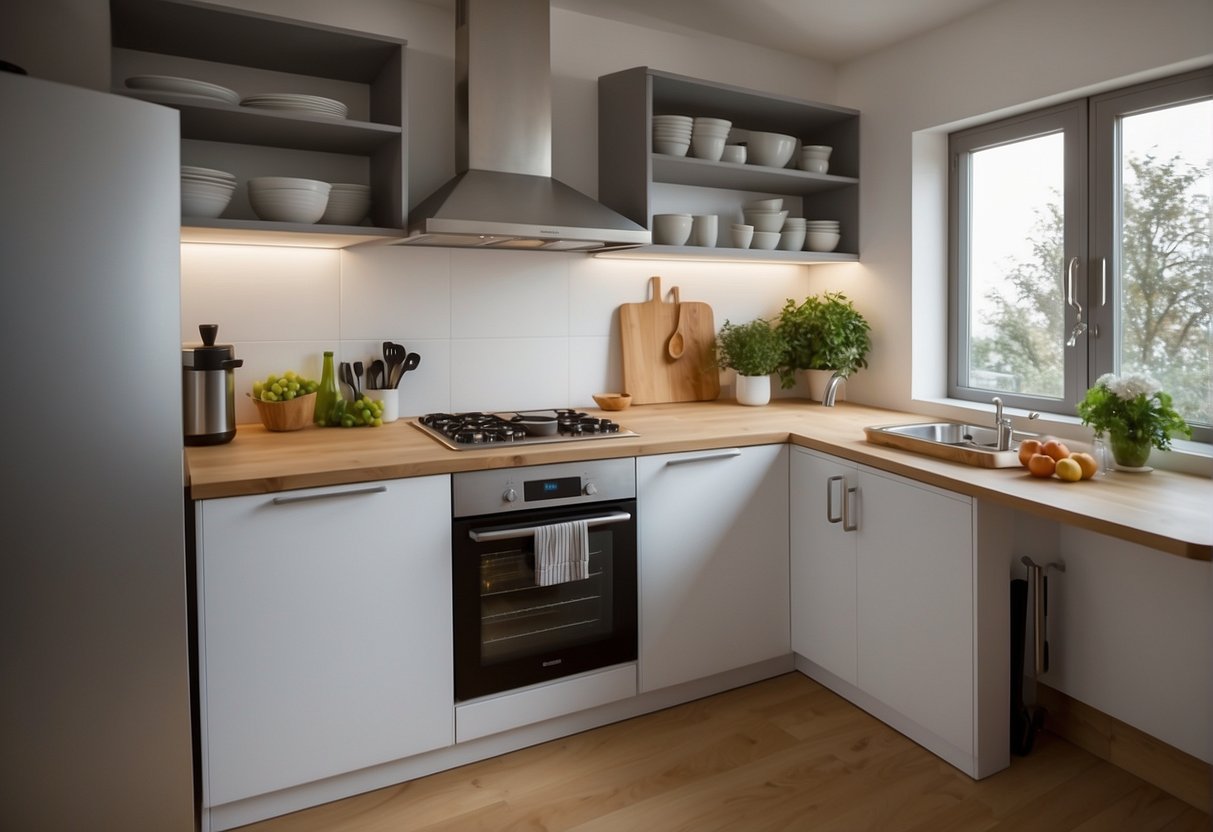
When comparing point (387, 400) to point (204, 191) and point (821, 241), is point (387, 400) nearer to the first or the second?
point (204, 191)

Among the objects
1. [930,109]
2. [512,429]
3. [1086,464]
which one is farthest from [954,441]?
[512,429]

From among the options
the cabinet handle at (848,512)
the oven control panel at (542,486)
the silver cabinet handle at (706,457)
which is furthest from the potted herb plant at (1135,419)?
the oven control panel at (542,486)

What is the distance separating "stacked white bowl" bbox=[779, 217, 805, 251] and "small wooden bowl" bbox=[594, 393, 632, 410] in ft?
2.97

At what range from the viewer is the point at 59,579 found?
1.61 meters

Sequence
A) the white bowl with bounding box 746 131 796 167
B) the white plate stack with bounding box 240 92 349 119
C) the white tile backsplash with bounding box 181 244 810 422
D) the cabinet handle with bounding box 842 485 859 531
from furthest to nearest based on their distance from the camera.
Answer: the white bowl with bounding box 746 131 796 167
the white tile backsplash with bounding box 181 244 810 422
the cabinet handle with bounding box 842 485 859 531
the white plate stack with bounding box 240 92 349 119

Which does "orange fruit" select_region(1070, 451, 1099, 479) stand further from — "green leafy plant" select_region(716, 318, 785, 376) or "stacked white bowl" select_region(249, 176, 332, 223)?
"stacked white bowl" select_region(249, 176, 332, 223)

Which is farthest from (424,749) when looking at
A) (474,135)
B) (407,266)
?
(474,135)

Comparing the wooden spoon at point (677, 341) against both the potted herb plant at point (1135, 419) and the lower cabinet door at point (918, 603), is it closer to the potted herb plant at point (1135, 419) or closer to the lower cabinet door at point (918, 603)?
the lower cabinet door at point (918, 603)

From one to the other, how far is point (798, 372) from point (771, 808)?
1.96 meters

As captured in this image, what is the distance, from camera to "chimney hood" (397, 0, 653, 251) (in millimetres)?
2484

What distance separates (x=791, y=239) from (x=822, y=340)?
16.7 inches

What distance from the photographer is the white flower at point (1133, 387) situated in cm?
218

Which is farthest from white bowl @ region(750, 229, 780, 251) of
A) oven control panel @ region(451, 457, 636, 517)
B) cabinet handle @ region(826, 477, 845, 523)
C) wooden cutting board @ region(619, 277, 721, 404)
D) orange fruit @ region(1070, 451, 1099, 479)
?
orange fruit @ region(1070, 451, 1099, 479)

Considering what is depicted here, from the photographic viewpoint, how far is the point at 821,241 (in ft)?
11.1
